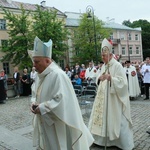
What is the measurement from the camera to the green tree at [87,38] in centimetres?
3909

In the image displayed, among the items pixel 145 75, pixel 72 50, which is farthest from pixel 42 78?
pixel 72 50

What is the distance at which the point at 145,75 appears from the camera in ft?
40.0

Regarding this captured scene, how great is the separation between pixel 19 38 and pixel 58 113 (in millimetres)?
26534

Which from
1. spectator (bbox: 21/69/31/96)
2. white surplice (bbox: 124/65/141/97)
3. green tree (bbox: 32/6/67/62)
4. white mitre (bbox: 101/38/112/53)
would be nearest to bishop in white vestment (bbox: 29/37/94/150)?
white mitre (bbox: 101/38/112/53)

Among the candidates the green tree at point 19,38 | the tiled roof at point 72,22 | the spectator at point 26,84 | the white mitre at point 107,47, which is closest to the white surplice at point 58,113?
the white mitre at point 107,47

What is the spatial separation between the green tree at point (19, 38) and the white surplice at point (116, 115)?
2437 cm

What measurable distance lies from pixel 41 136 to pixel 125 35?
55.4m

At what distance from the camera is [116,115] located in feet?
16.7

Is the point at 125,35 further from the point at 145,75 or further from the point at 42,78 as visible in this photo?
the point at 42,78

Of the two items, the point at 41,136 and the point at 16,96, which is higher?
the point at 41,136

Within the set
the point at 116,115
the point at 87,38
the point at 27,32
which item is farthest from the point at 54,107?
the point at 87,38

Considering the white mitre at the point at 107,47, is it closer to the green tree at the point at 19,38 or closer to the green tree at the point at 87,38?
the green tree at the point at 19,38

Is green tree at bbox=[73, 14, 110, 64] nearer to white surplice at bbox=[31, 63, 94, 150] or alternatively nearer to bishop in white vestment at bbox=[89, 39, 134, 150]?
bishop in white vestment at bbox=[89, 39, 134, 150]

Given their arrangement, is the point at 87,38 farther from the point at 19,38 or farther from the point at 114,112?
the point at 114,112
